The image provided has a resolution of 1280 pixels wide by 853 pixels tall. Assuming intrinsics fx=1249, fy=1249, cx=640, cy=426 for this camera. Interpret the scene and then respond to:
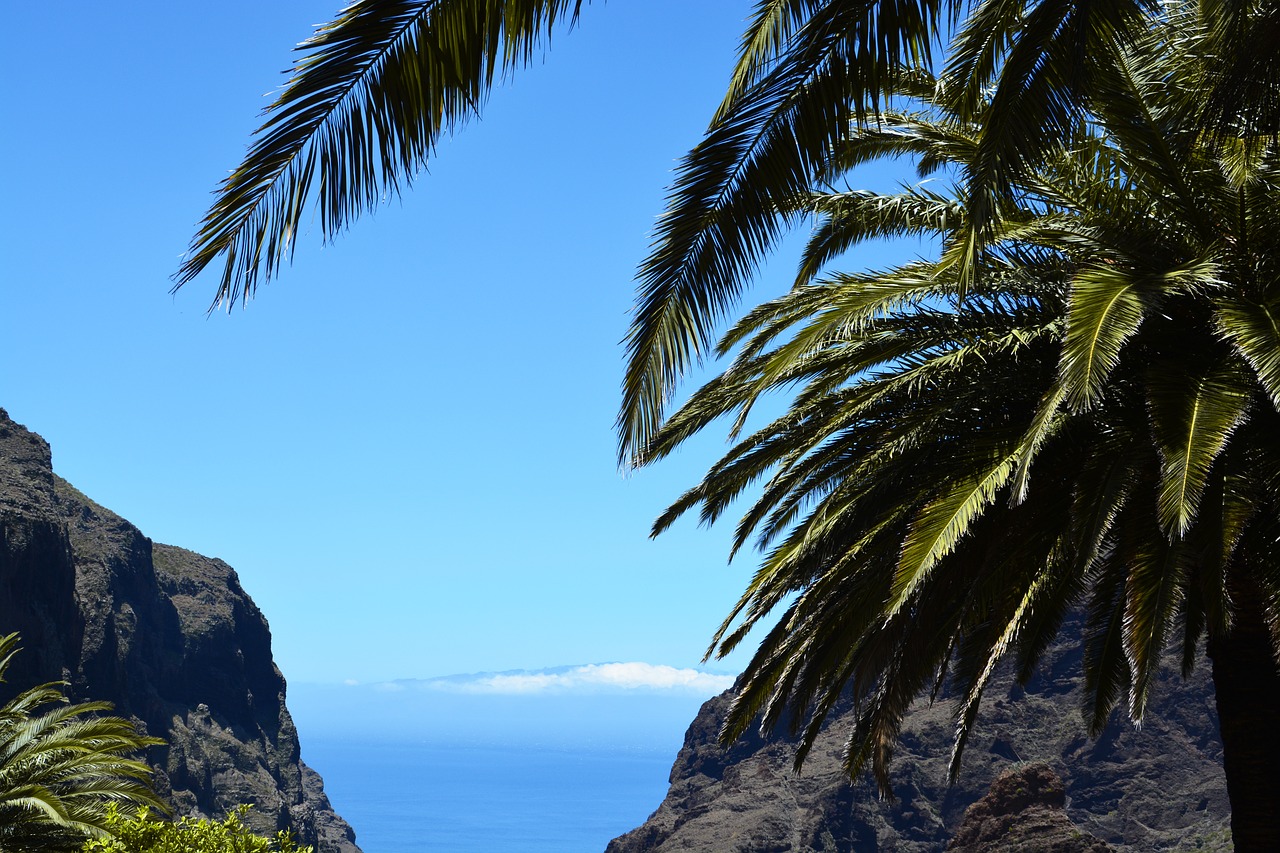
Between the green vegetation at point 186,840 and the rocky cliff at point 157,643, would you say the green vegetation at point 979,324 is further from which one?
the rocky cliff at point 157,643

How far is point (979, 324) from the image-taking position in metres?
9.66

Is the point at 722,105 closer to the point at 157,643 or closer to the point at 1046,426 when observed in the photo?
the point at 1046,426

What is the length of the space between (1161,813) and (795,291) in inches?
4717

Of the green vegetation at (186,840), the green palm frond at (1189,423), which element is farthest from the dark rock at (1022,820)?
the green palm frond at (1189,423)

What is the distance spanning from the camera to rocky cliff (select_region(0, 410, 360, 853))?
326ft

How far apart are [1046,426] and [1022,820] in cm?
6635

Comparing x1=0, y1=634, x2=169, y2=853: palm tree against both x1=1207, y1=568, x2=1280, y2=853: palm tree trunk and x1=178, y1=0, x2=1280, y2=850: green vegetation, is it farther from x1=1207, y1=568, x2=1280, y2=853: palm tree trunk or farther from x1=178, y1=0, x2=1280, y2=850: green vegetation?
x1=1207, y1=568, x2=1280, y2=853: palm tree trunk

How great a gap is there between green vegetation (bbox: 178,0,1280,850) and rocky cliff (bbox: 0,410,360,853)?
8025 centimetres

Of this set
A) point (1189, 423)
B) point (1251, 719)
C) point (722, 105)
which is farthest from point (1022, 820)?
point (722, 105)

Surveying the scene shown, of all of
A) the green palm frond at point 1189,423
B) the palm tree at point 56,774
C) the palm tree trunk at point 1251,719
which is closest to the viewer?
the green palm frond at point 1189,423

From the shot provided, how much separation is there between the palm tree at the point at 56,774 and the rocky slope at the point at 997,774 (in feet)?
329

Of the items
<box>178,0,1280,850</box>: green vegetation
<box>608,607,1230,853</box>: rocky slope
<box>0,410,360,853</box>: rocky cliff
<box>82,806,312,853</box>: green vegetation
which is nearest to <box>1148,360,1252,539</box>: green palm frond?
<box>178,0,1280,850</box>: green vegetation

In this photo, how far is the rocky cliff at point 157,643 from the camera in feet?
326

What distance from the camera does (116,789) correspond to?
701 inches
